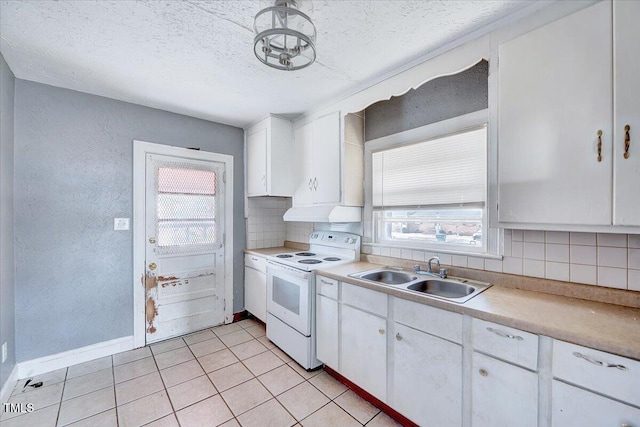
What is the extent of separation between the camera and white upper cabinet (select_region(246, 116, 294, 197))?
2977 millimetres

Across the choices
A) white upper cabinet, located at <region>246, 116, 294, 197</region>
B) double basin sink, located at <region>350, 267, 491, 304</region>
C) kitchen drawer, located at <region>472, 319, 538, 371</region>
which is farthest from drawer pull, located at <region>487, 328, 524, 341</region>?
white upper cabinet, located at <region>246, 116, 294, 197</region>

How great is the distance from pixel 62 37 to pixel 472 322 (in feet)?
9.50

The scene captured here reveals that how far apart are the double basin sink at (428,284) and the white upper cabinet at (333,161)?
0.71 m

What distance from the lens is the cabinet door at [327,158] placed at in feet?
8.31

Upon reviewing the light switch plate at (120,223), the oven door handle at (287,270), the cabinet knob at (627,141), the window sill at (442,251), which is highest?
the cabinet knob at (627,141)

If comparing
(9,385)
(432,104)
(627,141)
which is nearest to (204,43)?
(432,104)

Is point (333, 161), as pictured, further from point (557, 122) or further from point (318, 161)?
point (557, 122)

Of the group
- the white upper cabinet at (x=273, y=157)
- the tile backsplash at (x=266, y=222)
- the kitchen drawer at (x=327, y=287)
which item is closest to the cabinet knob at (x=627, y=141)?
the kitchen drawer at (x=327, y=287)

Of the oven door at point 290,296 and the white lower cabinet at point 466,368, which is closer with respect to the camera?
the white lower cabinet at point 466,368

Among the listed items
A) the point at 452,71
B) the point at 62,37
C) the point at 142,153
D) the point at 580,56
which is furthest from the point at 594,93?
the point at 142,153

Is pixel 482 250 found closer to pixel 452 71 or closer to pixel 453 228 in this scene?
pixel 453 228

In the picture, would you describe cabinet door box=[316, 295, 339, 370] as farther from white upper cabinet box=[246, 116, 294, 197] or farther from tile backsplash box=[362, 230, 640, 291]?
white upper cabinet box=[246, 116, 294, 197]

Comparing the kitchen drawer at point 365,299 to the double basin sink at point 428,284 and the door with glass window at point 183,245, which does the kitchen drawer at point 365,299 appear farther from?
the door with glass window at point 183,245

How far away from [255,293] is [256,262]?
0.38 m
